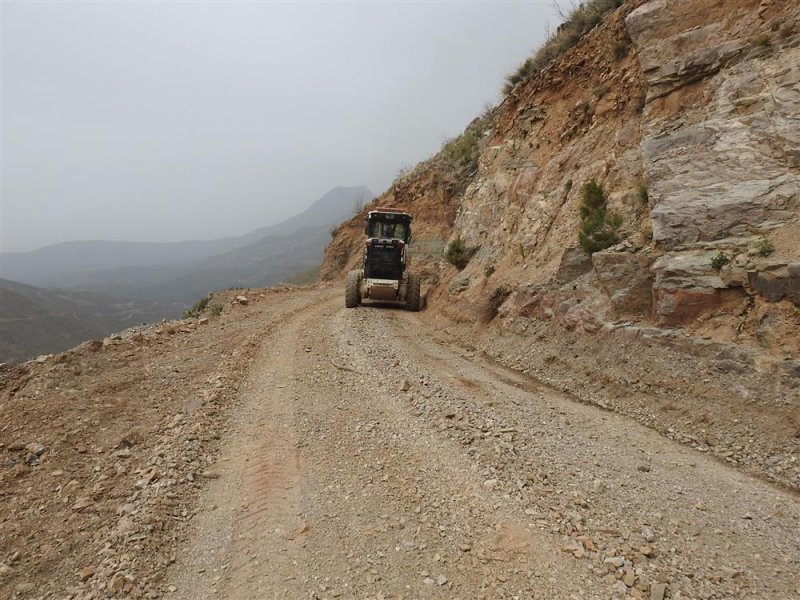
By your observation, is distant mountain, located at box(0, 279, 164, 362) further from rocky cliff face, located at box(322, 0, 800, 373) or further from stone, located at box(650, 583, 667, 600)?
stone, located at box(650, 583, 667, 600)

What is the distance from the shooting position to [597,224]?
8.63 metres

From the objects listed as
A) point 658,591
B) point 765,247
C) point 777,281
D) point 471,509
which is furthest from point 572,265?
point 658,591

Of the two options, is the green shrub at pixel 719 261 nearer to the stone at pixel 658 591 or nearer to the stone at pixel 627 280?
the stone at pixel 627 280

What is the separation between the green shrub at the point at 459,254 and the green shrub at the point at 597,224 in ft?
18.5

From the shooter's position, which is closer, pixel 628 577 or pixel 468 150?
pixel 628 577

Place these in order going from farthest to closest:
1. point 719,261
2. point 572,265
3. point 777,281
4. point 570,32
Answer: point 570,32 < point 572,265 < point 719,261 < point 777,281

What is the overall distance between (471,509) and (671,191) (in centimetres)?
665

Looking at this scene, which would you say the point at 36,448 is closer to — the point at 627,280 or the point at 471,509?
the point at 471,509

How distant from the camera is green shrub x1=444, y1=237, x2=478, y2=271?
585 inches

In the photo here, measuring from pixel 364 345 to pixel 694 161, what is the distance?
7.16 meters

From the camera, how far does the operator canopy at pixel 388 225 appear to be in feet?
52.0

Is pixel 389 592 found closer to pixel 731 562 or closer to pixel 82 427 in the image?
pixel 731 562

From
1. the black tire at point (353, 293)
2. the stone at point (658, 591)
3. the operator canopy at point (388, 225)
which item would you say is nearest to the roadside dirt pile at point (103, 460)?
the stone at point (658, 591)

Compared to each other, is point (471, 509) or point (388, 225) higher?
point (388, 225)
